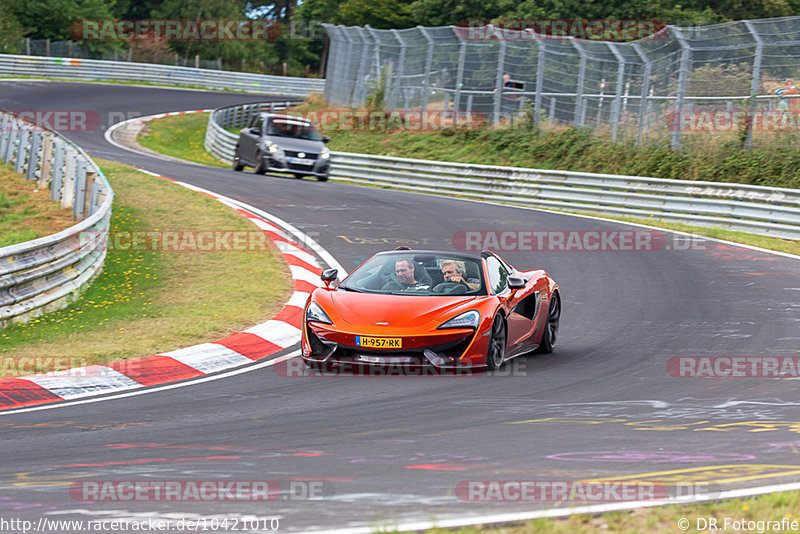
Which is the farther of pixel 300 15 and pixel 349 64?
pixel 300 15

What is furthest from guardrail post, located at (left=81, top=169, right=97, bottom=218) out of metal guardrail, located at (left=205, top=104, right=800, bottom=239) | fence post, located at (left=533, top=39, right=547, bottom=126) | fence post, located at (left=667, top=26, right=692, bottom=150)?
fence post, located at (left=533, top=39, right=547, bottom=126)

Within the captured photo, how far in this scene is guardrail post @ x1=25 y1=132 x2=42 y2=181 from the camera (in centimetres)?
1941

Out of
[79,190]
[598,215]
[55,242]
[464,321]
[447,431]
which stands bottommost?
[598,215]

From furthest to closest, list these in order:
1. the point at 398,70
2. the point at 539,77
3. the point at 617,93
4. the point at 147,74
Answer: the point at 147,74 → the point at 398,70 → the point at 539,77 → the point at 617,93

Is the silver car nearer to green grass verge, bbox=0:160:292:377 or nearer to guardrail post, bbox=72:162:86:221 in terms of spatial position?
green grass verge, bbox=0:160:292:377

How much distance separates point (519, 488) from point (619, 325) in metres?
6.82

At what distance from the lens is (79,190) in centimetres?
1641

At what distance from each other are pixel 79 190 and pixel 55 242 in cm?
417

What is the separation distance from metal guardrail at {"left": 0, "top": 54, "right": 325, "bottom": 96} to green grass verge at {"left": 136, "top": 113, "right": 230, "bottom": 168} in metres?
7.31

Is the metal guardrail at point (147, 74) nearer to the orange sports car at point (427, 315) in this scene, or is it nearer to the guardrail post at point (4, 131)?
the guardrail post at point (4, 131)

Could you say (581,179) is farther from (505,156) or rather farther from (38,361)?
(38,361)

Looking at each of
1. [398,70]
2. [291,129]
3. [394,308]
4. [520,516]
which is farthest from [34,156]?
[520,516]

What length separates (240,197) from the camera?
21812 mm

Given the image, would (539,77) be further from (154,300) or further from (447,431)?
(447,431)
